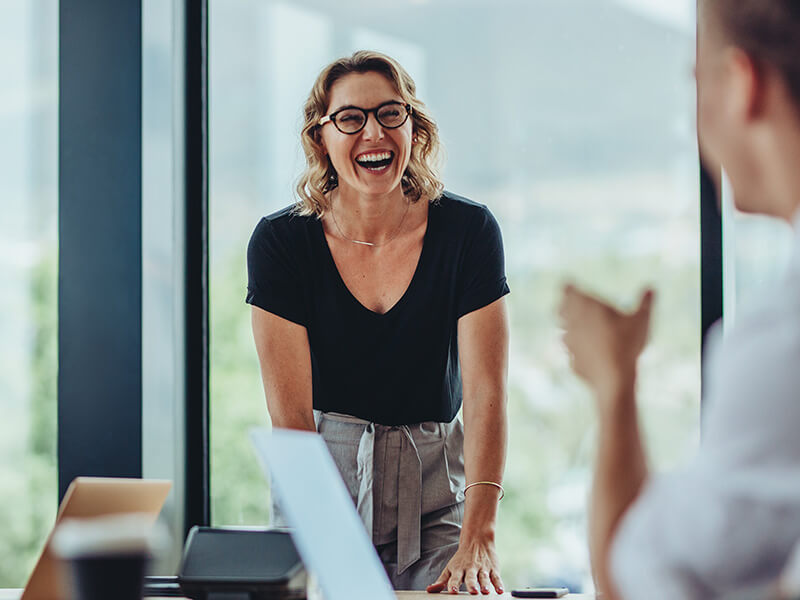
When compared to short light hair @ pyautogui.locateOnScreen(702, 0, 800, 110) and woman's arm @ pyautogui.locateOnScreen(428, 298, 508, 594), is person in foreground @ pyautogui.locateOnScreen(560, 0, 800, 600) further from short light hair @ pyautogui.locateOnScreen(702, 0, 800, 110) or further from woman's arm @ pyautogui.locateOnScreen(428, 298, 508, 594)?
woman's arm @ pyautogui.locateOnScreen(428, 298, 508, 594)

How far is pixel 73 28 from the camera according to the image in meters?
2.60

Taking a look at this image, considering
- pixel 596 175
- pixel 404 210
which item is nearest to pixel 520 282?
pixel 596 175

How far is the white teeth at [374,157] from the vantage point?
2.06 metres

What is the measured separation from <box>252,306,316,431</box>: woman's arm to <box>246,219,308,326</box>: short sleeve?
0.9 inches

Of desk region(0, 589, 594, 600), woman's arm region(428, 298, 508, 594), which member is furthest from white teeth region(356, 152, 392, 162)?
desk region(0, 589, 594, 600)

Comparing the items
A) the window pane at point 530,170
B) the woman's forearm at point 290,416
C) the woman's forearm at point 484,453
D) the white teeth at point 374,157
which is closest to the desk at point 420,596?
the woman's forearm at point 484,453

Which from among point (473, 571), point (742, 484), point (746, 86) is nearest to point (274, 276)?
point (473, 571)

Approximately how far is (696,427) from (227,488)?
1.38 metres

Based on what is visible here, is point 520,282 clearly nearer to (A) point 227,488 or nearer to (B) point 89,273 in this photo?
(A) point 227,488

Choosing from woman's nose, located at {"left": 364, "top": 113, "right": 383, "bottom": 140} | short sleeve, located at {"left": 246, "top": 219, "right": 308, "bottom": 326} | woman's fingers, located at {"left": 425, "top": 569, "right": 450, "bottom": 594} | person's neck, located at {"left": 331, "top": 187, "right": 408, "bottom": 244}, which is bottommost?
woman's fingers, located at {"left": 425, "top": 569, "right": 450, "bottom": 594}

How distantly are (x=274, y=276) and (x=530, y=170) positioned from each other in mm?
1176

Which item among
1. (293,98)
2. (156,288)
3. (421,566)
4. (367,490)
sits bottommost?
(421,566)

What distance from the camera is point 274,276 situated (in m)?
2.05

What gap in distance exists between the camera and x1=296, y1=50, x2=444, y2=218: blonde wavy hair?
211 centimetres
